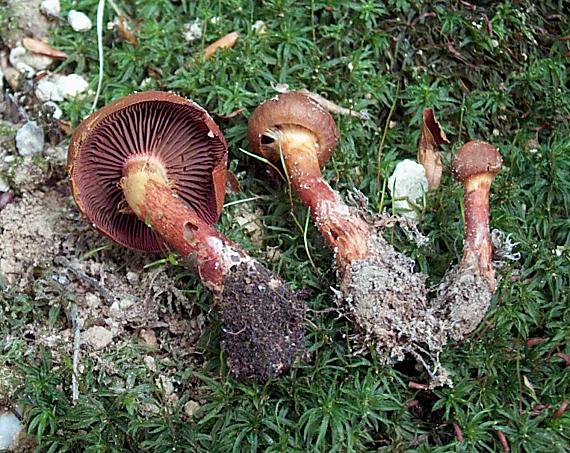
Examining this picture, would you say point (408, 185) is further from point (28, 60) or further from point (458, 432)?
point (28, 60)

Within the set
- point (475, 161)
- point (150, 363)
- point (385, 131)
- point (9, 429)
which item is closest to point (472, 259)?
point (475, 161)

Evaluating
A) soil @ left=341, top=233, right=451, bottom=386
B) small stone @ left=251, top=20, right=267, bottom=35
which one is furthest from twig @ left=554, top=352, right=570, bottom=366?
small stone @ left=251, top=20, right=267, bottom=35

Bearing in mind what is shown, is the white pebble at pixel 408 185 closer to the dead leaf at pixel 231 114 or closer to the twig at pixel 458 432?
the dead leaf at pixel 231 114

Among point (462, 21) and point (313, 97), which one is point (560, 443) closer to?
point (313, 97)

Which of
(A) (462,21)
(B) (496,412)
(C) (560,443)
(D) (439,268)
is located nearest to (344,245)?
(D) (439,268)

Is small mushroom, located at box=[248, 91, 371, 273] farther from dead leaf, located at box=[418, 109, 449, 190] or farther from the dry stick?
dead leaf, located at box=[418, 109, 449, 190]
